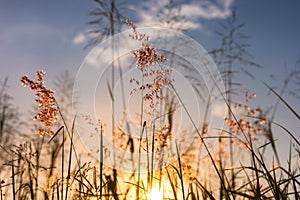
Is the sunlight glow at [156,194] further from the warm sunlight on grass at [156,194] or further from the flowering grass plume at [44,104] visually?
the flowering grass plume at [44,104]

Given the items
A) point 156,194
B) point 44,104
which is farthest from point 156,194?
point 44,104

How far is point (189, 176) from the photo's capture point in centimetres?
252

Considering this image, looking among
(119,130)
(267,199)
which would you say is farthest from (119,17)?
(267,199)

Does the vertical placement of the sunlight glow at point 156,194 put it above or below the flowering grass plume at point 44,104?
below

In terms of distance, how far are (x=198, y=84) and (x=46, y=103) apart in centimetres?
320

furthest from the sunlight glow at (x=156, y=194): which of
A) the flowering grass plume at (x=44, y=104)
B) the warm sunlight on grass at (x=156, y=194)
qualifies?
the flowering grass plume at (x=44, y=104)

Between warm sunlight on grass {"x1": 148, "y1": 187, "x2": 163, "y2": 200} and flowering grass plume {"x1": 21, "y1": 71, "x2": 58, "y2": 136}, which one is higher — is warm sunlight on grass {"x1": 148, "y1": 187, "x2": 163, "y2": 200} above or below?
below

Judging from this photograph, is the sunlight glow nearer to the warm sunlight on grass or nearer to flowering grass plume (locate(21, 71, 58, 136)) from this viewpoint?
the warm sunlight on grass

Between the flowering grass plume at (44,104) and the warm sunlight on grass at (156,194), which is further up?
the flowering grass plume at (44,104)

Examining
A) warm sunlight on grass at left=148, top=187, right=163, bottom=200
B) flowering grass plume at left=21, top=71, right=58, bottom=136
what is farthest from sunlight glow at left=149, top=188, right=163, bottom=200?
flowering grass plume at left=21, top=71, right=58, bottom=136

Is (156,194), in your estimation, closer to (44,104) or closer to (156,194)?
(156,194)

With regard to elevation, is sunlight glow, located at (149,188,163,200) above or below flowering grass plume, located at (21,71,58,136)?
below

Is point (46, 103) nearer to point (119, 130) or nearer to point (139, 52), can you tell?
point (139, 52)

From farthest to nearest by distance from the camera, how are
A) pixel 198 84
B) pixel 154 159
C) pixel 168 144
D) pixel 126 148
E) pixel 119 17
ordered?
pixel 198 84 → pixel 119 17 → pixel 126 148 → pixel 168 144 → pixel 154 159
